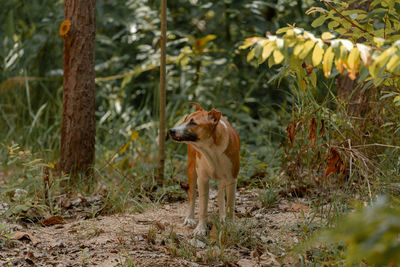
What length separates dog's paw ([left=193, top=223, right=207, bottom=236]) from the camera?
3396 mm

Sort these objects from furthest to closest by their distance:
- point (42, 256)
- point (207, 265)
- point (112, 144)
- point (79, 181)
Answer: point (112, 144) < point (79, 181) < point (42, 256) < point (207, 265)

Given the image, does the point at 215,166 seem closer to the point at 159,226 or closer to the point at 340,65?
the point at 159,226

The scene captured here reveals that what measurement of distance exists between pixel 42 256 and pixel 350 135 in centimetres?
248

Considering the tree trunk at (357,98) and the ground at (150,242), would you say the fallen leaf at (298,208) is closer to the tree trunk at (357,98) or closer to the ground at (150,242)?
the ground at (150,242)

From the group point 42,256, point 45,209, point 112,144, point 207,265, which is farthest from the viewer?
point 112,144

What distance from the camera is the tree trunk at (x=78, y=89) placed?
14.2 feet

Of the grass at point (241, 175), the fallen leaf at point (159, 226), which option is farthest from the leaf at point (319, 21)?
the fallen leaf at point (159, 226)

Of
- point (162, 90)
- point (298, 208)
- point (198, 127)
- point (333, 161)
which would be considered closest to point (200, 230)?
point (198, 127)

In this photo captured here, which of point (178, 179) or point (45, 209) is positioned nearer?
point (45, 209)

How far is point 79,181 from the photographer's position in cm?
442

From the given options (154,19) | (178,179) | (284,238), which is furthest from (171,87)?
(284,238)

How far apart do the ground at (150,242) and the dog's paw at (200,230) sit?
2.3 inches

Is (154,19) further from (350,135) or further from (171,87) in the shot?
(350,135)

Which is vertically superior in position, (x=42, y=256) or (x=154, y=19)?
(x=154, y=19)
